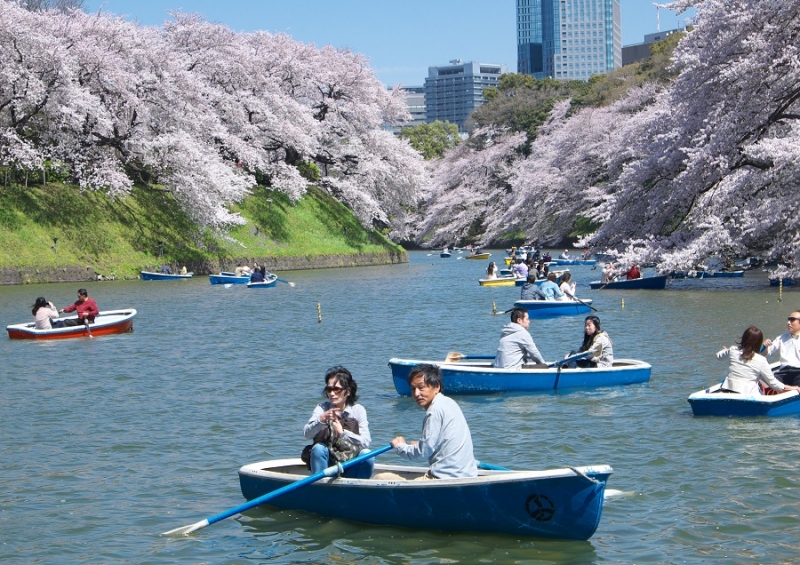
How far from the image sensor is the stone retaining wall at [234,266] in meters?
42.2

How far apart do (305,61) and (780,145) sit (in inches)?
1642

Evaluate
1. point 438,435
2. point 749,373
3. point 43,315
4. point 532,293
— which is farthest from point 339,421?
point 532,293

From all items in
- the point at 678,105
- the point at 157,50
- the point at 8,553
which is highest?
the point at 157,50

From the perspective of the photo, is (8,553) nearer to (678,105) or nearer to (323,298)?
(323,298)

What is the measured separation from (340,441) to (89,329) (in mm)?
16831

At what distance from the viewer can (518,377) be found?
1582cm

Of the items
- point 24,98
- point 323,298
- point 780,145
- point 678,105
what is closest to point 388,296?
point 323,298

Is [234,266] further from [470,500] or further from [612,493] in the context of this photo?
[470,500]

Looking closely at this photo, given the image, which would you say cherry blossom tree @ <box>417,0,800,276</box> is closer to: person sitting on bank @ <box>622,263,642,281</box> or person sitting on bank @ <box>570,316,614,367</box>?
person sitting on bank @ <box>622,263,642,281</box>

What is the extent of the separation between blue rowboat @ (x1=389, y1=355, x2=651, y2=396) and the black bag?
19.5 feet

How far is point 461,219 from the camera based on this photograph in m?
87.2

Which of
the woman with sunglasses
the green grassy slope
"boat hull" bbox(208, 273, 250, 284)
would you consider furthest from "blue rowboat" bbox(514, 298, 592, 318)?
the green grassy slope

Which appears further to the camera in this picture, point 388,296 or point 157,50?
point 157,50

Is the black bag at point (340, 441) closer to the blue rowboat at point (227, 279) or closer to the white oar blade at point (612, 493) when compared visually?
the white oar blade at point (612, 493)
